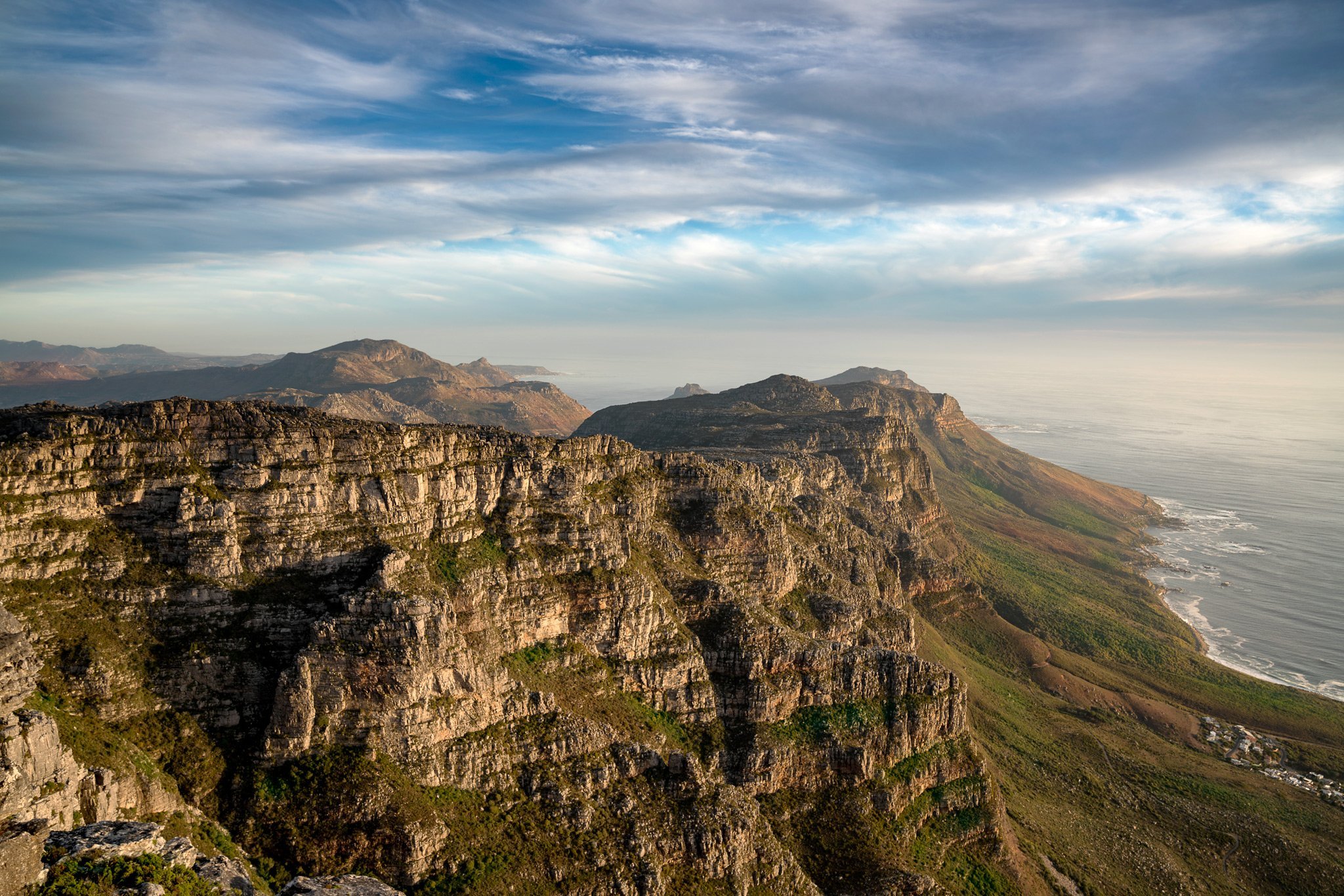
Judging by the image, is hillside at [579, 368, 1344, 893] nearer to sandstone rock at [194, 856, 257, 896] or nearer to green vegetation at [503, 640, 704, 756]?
green vegetation at [503, 640, 704, 756]

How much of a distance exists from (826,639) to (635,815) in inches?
1249

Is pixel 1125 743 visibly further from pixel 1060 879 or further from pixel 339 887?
pixel 339 887

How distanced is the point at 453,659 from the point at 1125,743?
10683cm

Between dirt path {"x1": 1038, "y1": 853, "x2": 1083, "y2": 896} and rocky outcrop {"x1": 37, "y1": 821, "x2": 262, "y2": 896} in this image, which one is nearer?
rocky outcrop {"x1": 37, "y1": 821, "x2": 262, "y2": 896}

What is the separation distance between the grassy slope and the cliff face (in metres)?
23.1

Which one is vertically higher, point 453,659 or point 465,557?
point 465,557

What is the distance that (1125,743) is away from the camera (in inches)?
4560

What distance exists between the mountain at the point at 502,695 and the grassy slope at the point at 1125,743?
735 millimetres

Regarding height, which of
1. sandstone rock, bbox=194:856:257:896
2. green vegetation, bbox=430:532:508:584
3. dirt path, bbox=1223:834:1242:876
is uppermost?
green vegetation, bbox=430:532:508:584

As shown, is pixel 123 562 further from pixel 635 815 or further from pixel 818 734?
pixel 818 734

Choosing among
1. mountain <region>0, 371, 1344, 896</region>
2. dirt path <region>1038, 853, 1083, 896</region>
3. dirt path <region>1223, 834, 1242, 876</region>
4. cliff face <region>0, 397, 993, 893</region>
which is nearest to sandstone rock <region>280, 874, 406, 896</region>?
mountain <region>0, 371, 1344, 896</region>

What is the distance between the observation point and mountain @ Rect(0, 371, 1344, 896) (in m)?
50.8

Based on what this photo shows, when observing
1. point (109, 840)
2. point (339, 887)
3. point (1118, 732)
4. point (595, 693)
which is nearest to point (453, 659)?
point (595, 693)

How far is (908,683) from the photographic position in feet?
272
